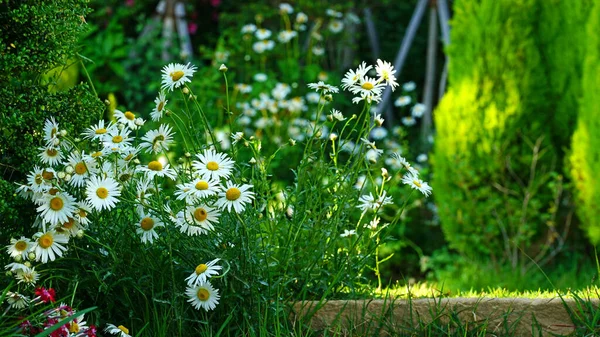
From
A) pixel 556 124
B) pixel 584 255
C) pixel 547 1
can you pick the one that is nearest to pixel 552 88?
pixel 556 124

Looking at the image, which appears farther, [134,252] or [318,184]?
[318,184]

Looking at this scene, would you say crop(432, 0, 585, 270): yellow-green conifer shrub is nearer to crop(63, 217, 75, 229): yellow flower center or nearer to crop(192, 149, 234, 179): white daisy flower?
crop(192, 149, 234, 179): white daisy flower

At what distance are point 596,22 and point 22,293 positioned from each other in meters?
3.74

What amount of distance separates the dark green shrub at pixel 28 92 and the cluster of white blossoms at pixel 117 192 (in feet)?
0.23

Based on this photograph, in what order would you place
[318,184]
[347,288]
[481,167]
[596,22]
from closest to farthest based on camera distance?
[318,184], [347,288], [596,22], [481,167]

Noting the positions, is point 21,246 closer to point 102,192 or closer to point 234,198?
point 102,192

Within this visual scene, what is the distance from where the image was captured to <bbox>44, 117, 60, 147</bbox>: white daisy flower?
2426 mm

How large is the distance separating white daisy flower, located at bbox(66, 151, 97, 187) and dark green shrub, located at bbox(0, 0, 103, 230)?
0.21 meters

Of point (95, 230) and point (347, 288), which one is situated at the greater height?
point (95, 230)

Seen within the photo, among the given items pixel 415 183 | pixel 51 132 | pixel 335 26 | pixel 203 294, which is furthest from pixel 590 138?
pixel 51 132

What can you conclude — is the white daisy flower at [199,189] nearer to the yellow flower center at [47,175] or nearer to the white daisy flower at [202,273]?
the white daisy flower at [202,273]

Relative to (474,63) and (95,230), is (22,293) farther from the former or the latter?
(474,63)

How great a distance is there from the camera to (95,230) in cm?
245

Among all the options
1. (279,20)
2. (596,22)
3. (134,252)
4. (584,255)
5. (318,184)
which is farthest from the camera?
(279,20)
